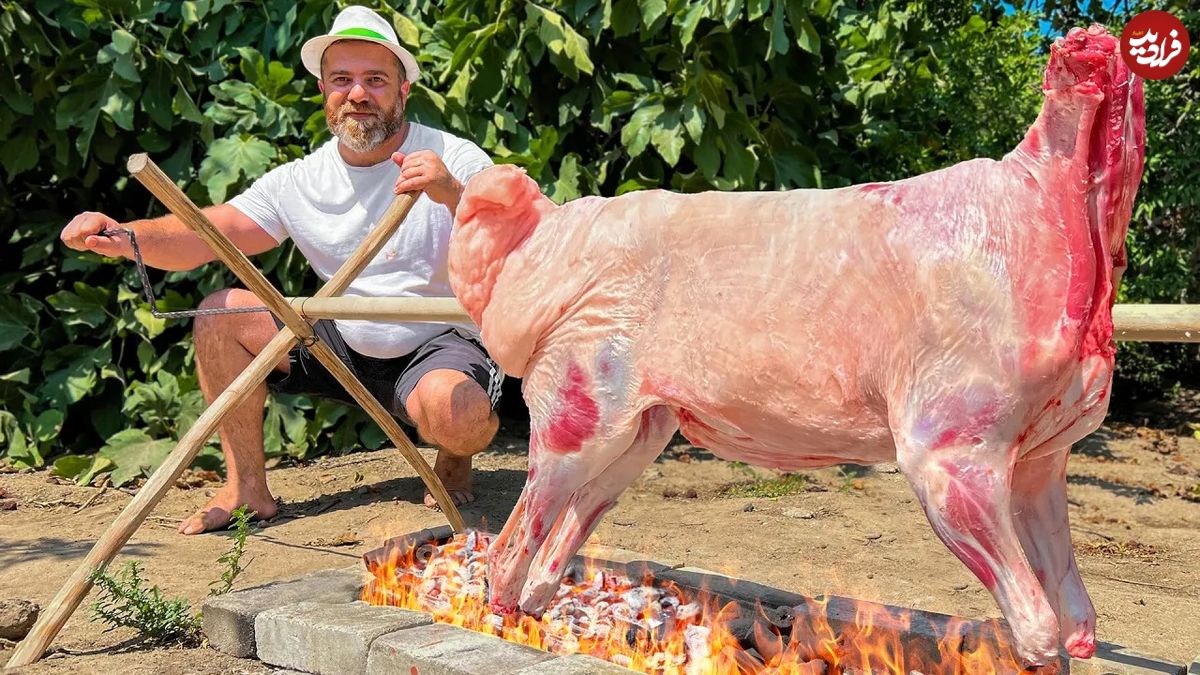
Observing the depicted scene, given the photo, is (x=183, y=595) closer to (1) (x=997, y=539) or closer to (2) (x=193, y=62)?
(1) (x=997, y=539)

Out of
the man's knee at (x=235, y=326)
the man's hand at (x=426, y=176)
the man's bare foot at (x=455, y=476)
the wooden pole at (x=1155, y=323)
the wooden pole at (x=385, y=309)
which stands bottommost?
the man's bare foot at (x=455, y=476)

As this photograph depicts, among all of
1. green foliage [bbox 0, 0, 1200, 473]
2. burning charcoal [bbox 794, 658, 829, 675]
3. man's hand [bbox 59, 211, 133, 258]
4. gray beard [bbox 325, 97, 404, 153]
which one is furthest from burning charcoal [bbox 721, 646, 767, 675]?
green foliage [bbox 0, 0, 1200, 473]

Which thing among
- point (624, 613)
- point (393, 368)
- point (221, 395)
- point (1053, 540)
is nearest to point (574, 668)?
point (624, 613)

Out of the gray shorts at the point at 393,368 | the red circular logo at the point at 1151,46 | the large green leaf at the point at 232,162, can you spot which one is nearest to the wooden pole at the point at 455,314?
the red circular logo at the point at 1151,46

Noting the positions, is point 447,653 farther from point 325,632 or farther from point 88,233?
point 88,233

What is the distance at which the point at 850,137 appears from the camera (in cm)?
642

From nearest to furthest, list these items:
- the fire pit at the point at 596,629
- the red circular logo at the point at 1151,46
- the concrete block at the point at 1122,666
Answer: the red circular logo at the point at 1151,46 < the concrete block at the point at 1122,666 < the fire pit at the point at 596,629

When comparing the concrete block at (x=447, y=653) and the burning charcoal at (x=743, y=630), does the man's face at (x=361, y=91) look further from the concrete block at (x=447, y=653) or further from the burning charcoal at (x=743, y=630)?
the burning charcoal at (x=743, y=630)

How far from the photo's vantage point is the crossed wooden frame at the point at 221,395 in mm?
3193

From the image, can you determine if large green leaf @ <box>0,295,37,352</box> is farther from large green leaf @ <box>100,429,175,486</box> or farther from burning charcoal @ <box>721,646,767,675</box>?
burning charcoal @ <box>721,646,767,675</box>

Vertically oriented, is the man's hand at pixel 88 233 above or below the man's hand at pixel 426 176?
below

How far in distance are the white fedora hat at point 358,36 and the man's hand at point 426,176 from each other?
0.97 metres

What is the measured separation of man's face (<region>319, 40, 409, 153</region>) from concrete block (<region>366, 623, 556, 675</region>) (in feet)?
7.08

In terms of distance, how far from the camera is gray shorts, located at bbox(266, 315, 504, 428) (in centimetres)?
441
